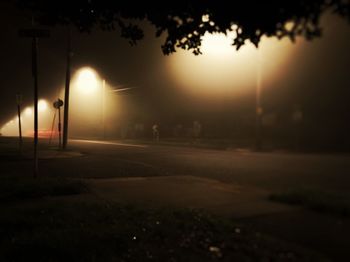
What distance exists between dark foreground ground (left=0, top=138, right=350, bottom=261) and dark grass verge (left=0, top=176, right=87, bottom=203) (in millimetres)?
20

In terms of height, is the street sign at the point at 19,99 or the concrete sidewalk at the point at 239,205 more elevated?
the street sign at the point at 19,99

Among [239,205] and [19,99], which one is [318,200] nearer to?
[239,205]

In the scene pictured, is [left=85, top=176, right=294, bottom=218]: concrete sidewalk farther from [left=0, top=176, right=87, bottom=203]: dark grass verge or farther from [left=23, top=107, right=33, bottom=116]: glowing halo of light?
[left=23, top=107, right=33, bottom=116]: glowing halo of light

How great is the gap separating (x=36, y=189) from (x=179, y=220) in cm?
381

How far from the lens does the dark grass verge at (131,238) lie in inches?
199

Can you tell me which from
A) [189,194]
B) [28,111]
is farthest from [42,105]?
[189,194]

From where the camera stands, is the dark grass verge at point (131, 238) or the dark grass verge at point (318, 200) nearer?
the dark grass verge at point (131, 238)

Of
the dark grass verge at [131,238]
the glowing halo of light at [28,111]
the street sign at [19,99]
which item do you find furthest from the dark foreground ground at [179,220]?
the glowing halo of light at [28,111]

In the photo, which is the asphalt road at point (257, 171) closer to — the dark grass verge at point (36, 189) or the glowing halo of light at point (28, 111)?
the dark grass verge at point (36, 189)

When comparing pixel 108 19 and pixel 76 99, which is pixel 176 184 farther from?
pixel 76 99

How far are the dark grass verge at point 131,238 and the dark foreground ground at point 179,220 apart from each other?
11mm

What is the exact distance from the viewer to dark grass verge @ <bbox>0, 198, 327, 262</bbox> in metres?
5.06

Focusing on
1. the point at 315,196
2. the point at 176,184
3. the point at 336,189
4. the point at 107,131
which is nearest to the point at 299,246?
the point at 315,196

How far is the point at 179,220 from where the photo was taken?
654cm
